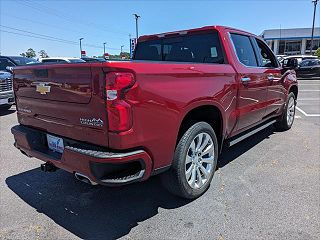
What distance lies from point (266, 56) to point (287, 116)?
70.1 inches

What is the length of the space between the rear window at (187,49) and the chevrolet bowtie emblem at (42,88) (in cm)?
207

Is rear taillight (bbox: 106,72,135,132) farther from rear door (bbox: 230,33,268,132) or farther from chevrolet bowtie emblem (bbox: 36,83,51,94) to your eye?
rear door (bbox: 230,33,268,132)

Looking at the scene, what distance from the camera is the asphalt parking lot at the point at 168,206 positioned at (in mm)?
2779

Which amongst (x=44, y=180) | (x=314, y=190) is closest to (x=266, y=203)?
(x=314, y=190)

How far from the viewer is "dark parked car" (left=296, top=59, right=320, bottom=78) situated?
2158 centimetres

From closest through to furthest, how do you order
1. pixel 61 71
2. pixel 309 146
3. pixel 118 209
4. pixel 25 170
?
1. pixel 61 71
2. pixel 118 209
3. pixel 25 170
4. pixel 309 146

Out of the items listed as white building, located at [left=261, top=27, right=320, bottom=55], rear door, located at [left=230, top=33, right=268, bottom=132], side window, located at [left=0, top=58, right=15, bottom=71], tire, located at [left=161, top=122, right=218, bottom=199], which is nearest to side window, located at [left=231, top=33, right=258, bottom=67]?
rear door, located at [left=230, top=33, right=268, bottom=132]

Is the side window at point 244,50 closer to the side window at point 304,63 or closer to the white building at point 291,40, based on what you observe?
the side window at point 304,63

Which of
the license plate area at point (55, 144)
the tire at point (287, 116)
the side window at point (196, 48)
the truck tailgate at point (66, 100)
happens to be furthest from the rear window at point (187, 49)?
the tire at point (287, 116)

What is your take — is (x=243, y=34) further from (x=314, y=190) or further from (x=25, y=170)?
(x=25, y=170)

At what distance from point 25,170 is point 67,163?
202cm

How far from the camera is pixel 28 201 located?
3400mm

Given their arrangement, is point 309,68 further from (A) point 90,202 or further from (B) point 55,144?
(B) point 55,144

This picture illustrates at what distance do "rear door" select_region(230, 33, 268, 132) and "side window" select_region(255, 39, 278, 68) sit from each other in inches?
15.1
